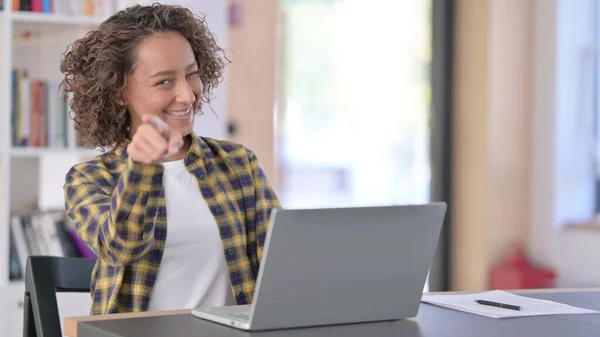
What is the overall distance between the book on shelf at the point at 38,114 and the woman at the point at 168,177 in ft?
3.65

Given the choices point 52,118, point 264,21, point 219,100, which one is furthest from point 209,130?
point 264,21

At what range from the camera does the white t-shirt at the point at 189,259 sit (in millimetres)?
1884

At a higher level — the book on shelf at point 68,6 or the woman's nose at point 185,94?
the book on shelf at point 68,6

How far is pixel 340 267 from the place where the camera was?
1.41 m

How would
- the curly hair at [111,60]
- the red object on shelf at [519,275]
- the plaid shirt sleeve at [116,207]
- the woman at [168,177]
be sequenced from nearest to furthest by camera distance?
the plaid shirt sleeve at [116,207] < the woman at [168,177] < the curly hair at [111,60] < the red object on shelf at [519,275]

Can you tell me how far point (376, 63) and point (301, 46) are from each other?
20.7 inches

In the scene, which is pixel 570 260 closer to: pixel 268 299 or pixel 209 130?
pixel 209 130

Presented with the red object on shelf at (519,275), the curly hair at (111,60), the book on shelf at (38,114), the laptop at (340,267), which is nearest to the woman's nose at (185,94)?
the curly hair at (111,60)

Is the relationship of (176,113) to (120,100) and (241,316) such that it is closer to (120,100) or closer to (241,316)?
(120,100)

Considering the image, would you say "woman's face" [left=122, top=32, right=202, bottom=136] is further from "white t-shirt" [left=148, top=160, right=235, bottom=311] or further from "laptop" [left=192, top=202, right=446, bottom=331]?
"laptop" [left=192, top=202, right=446, bottom=331]

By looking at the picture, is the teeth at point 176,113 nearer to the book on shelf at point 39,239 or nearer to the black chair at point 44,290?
the black chair at point 44,290

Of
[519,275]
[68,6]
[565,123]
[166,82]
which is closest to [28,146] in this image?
[68,6]

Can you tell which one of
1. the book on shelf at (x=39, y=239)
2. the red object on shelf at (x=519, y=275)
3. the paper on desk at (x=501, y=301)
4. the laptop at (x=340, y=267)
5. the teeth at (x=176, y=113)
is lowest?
the red object on shelf at (x=519, y=275)

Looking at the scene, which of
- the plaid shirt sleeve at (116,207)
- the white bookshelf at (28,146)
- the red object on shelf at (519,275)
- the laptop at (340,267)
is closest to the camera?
the laptop at (340,267)
